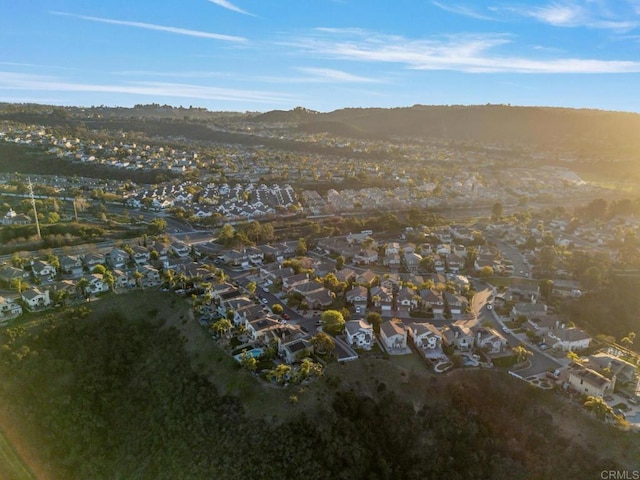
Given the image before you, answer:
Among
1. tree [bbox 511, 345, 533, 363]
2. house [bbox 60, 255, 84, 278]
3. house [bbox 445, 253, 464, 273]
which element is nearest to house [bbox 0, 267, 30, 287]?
house [bbox 60, 255, 84, 278]

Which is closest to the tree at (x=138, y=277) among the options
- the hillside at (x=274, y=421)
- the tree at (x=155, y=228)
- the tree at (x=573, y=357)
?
the hillside at (x=274, y=421)

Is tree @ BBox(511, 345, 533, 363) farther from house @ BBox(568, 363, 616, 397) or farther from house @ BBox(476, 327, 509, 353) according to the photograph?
house @ BBox(568, 363, 616, 397)

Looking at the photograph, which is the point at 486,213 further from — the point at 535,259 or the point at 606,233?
the point at 535,259

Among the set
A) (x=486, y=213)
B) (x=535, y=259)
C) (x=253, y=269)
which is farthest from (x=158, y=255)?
(x=486, y=213)

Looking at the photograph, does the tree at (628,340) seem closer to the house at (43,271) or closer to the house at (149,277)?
the house at (149,277)

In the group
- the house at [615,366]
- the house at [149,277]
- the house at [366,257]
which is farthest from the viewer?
the house at [366,257]
